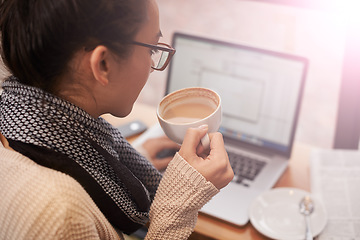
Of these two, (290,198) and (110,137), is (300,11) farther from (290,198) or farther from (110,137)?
(110,137)

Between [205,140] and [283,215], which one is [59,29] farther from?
[283,215]

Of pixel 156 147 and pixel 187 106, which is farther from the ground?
pixel 187 106

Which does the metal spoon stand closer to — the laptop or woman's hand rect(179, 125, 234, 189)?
the laptop

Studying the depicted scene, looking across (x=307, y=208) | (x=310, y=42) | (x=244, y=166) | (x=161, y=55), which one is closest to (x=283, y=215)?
(x=307, y=208)

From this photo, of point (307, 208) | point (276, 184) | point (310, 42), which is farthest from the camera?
point (310, 42)

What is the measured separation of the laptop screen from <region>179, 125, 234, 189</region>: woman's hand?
1.46 feet

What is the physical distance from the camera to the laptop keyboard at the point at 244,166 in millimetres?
1060

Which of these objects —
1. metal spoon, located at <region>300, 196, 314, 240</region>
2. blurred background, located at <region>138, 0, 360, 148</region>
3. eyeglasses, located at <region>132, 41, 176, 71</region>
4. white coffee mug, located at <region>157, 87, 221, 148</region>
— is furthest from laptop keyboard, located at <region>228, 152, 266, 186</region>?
blurred background, located at <region>138, 0, 360, 148</region>

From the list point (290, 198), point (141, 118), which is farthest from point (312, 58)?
point (290, 198)

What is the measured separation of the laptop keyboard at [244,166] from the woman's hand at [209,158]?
1.14ft

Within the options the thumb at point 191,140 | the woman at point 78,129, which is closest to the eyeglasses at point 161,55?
the woman at point 78,129

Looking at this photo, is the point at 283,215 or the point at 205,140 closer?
the point at 205,140

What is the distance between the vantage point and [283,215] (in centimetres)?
92

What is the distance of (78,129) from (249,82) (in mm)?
589
